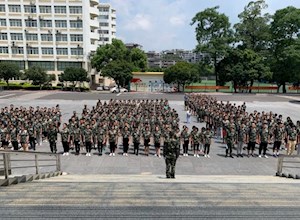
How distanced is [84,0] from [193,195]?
58.5 meters

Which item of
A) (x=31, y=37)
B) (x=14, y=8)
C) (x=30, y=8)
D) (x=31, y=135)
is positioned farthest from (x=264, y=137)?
(x=14, y=8)

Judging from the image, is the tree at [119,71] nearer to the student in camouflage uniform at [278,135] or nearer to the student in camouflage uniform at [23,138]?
the student in camouflage uniform at [23,138]

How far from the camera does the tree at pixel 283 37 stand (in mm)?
47812

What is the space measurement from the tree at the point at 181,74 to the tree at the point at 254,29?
12.2 metres

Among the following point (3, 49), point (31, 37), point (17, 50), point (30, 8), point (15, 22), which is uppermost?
point (30, 8)

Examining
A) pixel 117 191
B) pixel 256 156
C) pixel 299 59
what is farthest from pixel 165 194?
pixel 299 59

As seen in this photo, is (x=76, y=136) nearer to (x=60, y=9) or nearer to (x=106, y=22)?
(x=60, y=9)

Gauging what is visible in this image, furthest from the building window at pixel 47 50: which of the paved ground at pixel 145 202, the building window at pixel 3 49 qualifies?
the paved ground at pixel 145 202

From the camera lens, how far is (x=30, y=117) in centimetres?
1447

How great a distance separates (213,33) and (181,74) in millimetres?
13170

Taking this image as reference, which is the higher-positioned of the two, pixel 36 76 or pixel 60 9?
pixel 60 9

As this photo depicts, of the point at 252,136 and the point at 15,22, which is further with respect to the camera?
the point at 15,22

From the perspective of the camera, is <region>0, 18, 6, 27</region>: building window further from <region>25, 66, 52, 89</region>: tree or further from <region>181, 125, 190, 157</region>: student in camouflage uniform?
<region>181, 125, 190, 157</region>: student in camouflage uniform

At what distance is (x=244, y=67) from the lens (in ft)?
158
